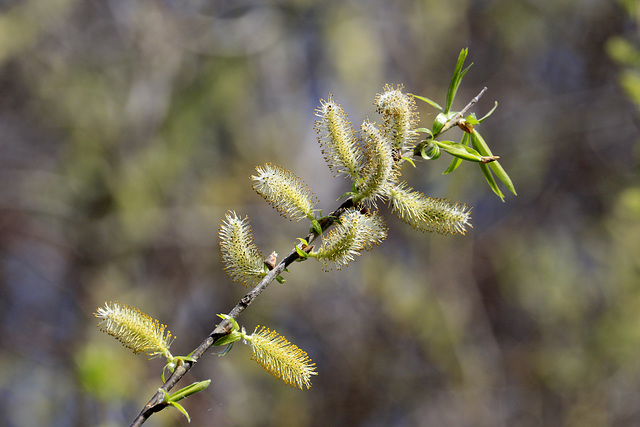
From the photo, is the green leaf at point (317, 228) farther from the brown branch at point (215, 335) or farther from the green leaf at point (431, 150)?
the green leaf at point (431, 150)

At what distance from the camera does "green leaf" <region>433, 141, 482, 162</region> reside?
0.85 m

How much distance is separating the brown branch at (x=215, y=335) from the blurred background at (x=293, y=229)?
12.8ft

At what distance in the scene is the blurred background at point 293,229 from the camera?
487cm

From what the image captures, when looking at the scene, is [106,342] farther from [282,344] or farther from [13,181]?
[282,344]

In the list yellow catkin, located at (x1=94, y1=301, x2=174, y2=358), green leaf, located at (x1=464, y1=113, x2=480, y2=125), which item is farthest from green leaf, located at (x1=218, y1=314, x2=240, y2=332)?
green leaf, located at (x1=464, y1=113, x2=480, y2=125)

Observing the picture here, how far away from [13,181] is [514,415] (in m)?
5.40

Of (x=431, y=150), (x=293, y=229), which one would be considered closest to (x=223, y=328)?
(x=431, y=150)

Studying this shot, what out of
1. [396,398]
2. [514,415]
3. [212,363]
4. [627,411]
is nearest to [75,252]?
[212,363]

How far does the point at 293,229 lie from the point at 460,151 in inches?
171

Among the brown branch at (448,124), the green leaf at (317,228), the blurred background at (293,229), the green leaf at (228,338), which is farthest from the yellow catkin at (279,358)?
the blurred background at (293,229)

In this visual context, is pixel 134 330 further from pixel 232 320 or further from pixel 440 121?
pixel 440 121

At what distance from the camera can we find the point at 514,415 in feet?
17.0

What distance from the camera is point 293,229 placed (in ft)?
17.0

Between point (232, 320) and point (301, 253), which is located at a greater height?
point (301, 253)
